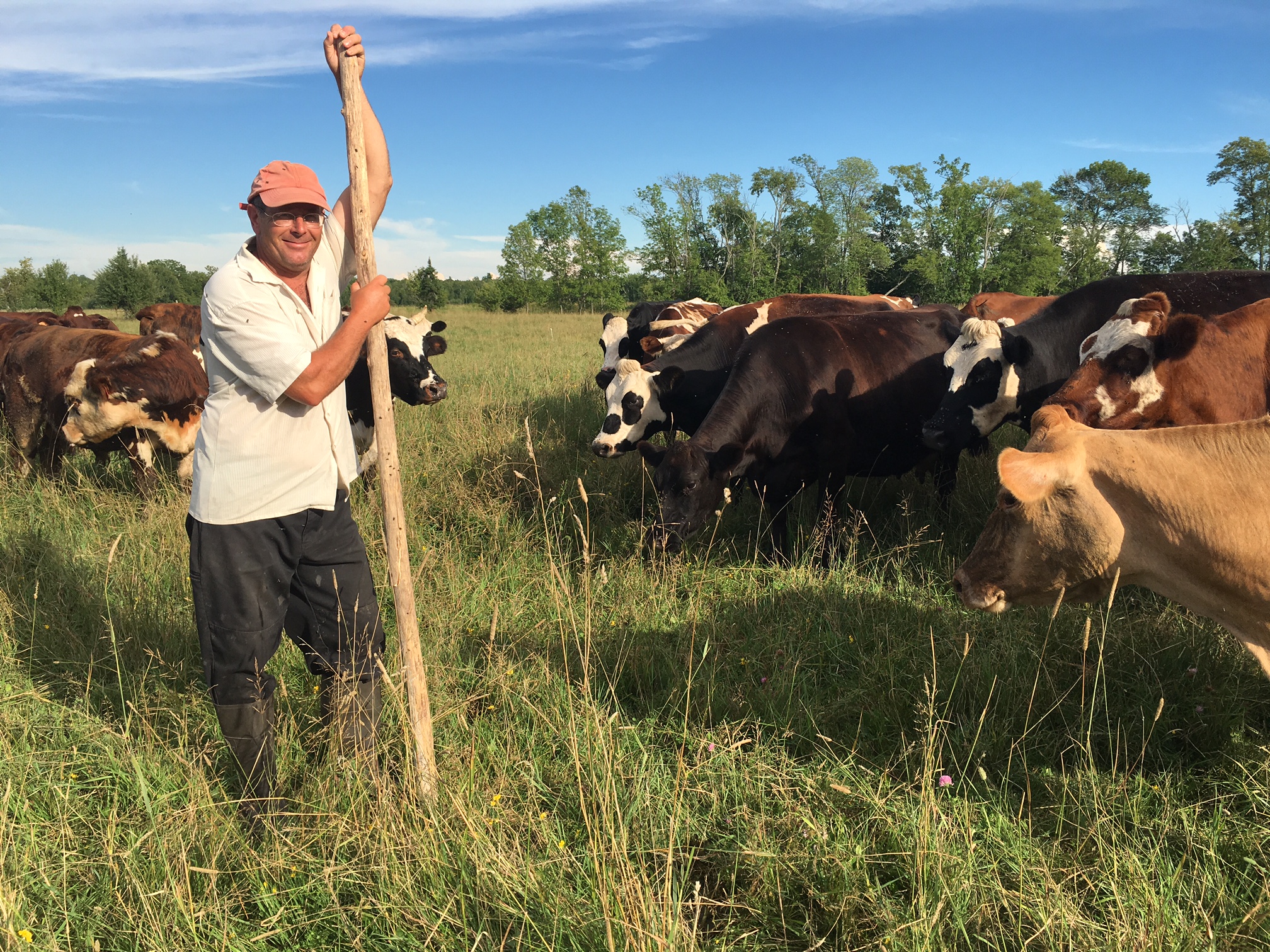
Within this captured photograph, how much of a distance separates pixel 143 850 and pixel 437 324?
6.97 metres

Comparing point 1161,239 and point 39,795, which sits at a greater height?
point 1161,239

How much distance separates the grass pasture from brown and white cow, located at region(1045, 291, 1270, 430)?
1.22m

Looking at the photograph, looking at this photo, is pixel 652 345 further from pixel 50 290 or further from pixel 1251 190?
pixel 50 290

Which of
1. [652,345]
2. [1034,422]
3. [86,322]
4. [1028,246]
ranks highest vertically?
[1028,246]

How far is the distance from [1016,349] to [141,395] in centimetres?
797

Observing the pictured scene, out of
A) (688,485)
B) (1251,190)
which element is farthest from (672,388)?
(1251,190)

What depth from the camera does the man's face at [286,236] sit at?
9.52 feet

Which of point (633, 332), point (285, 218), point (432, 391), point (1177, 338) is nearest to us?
point (285, 218)

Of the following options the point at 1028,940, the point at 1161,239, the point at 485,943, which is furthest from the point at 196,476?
the point at 1161,239

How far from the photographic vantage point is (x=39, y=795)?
3.33 meters

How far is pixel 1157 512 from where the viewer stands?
278 centimetres

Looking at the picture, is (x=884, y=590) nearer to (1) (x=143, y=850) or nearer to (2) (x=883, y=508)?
(2) (x=883, y=508)

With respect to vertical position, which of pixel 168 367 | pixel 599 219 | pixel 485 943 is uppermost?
pixel 599 219

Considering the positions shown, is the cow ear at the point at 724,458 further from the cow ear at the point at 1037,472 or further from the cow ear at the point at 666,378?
the cow ear at the point at 1037,472
